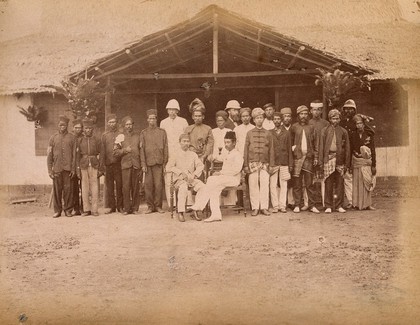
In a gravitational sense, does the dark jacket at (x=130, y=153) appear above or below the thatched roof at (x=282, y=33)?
below

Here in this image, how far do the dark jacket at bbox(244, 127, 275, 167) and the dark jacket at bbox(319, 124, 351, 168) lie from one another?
2.43 feet

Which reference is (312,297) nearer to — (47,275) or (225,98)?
(47,275)

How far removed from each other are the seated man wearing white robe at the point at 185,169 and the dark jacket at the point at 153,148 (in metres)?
0.28

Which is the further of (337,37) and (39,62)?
(39,62)

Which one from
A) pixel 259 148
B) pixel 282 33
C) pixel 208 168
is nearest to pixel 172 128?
pixel 208 168

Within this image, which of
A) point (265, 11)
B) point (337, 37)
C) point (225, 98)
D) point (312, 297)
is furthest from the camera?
point (225, 98)

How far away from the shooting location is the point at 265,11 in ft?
20.6

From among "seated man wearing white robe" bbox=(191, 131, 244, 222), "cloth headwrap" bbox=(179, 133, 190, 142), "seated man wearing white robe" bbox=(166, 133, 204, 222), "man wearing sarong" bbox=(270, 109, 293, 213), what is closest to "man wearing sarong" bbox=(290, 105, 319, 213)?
"man wearing sarong" bbox=(270, 109, 293, 213)

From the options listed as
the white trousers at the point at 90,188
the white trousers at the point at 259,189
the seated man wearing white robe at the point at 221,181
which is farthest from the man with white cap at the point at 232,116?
the white trousers at the point at 90,188

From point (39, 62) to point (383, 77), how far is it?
609cm

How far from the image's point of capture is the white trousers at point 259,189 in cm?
738

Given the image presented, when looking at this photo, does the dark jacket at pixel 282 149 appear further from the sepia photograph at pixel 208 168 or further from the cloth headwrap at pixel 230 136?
the cloth headwrap at pixel 230 136

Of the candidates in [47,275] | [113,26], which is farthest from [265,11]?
[47,275]

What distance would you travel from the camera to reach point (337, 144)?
746cm
